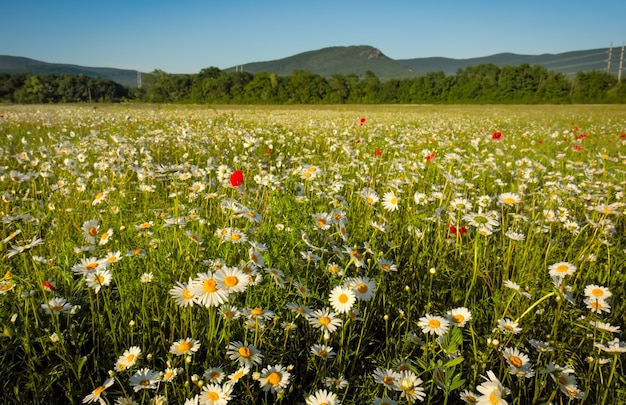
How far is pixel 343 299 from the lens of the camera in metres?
1.55

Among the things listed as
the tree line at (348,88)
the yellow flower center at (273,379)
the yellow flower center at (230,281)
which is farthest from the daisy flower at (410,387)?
the tree line at (348,88)

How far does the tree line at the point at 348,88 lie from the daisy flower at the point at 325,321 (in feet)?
187

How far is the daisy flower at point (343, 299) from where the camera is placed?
1.51m

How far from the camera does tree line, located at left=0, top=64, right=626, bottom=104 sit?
5178 cm

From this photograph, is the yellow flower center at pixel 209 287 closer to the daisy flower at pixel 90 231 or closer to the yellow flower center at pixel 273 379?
the yellow flower center at pixel 273 379

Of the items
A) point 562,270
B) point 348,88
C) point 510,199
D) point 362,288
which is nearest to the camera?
point 362,288

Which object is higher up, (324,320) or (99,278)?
(99,278)

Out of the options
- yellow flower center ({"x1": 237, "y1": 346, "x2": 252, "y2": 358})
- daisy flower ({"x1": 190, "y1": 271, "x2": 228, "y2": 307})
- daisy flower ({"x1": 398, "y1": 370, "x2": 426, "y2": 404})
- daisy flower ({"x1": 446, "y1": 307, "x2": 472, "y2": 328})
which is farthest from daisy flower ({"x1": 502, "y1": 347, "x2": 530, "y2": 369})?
daisy flower ({"x1": 190, "y1": 271, "x2": 228, "y2": 307})

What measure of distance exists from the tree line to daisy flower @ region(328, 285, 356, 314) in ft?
187

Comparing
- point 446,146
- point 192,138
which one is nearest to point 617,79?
point 446,146

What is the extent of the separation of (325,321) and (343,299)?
0.12 m

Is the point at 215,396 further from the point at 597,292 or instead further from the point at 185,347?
the point at 597,292

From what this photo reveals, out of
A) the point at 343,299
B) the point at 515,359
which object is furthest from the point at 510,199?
the point at 343,299

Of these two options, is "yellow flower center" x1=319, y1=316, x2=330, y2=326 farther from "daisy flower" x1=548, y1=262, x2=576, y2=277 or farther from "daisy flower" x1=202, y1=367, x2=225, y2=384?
"daisy flower" x1=548, y1=262, x2=576, y2=277
